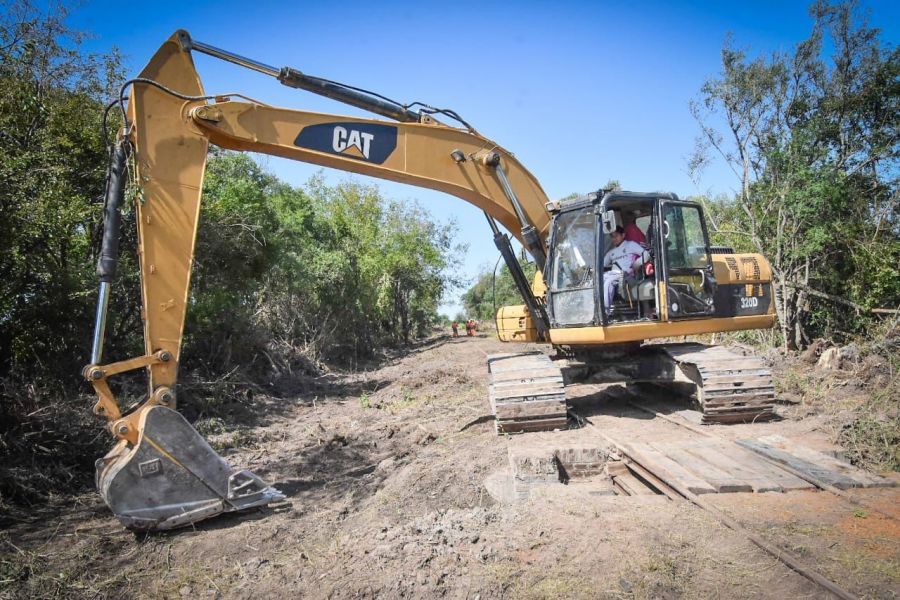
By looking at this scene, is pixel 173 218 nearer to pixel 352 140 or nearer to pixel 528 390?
pixel 352 140

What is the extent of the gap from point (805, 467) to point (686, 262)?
298 centimetres

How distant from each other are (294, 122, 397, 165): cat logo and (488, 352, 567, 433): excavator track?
301cm

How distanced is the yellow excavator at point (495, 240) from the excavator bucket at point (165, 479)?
11mm

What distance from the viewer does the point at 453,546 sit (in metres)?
3.68

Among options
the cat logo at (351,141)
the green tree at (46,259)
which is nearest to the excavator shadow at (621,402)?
the cat logo at (351,141)

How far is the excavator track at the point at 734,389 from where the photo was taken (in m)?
6.60

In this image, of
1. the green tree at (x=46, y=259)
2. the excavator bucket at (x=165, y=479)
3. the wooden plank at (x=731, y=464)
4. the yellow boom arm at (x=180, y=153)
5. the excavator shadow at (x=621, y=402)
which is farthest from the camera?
the excavator shadow at (x=621, y=402)

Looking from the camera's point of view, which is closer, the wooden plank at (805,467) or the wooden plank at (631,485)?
the wooden plank at (805,467)

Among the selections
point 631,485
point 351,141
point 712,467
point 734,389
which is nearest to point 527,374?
point 631,485

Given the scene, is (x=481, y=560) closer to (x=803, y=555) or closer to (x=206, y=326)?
(x=803, y=555)

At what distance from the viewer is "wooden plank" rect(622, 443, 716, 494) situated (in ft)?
14.3

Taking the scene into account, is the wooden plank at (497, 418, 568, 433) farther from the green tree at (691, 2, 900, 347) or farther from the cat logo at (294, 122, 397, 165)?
the green tree at (691, 2, 900, 347)

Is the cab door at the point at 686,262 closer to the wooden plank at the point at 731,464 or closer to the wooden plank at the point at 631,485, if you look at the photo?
the wooden plank at the point at 731,464

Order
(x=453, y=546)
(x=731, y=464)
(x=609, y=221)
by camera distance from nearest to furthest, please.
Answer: (x=453, y=546)
(x=731, y=464)
(x=609, y=221)
